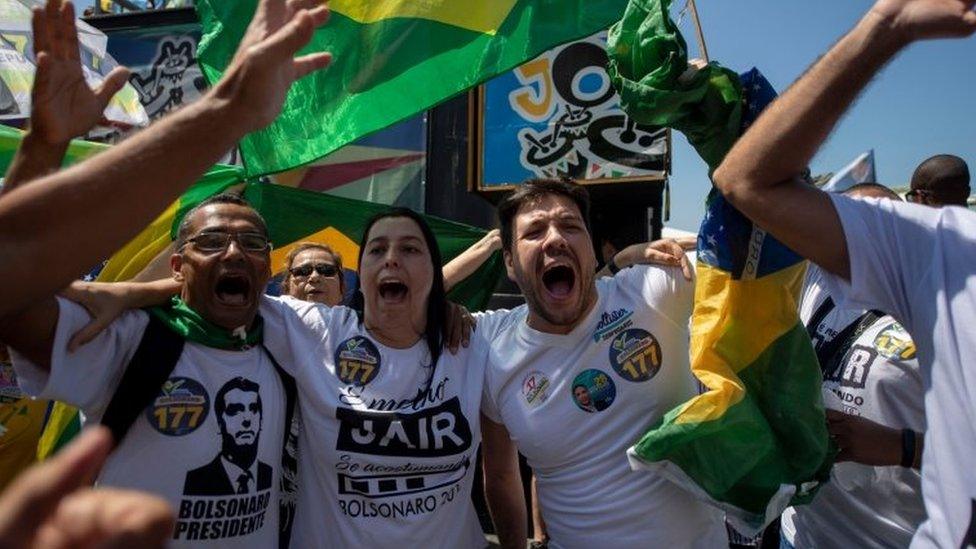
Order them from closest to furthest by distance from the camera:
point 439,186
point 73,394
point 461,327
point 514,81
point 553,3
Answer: point 73,394, point 461,327, point 553,3, point 514,81, point 439,186

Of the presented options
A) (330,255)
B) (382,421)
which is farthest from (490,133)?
(382,421)

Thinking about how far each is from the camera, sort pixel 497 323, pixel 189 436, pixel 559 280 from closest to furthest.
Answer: pixel 189 436 → pixel 559 280 → pixel 497 323

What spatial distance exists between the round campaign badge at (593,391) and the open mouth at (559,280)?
31 centimetres

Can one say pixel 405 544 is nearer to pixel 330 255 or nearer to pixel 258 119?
pixel 258 119

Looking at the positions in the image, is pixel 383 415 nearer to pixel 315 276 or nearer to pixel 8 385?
pixel 315 276

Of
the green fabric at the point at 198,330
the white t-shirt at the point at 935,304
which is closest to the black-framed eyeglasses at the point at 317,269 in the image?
the green fabric at the point at 198,330

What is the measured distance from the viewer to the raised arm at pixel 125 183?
1.04 metres

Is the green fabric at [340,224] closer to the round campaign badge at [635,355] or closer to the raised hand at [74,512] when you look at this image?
the round campaign badge at [635,355]

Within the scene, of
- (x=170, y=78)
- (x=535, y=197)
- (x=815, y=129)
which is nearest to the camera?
(x=815, y=129)

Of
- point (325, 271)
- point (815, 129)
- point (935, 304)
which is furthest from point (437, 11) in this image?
point (935, 304)

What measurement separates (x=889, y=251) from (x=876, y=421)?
1.14 metres

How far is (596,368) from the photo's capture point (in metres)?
2.29

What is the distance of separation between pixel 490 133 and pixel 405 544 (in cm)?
567

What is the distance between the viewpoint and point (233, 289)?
234 centimetres
